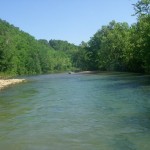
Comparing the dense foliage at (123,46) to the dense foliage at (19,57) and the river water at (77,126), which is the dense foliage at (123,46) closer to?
the dense foliage at (19,57)

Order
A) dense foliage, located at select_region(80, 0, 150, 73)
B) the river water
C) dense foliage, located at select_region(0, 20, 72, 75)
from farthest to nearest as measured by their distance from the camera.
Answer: dense foliage, located at select_region(0, 20, 72, 75)
dense foliage, located at select_region(80, 0, 150, 73)
the river water

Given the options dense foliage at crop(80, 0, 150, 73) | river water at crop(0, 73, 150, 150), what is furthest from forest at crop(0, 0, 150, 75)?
river water at crop(0, 73, 150, 150)

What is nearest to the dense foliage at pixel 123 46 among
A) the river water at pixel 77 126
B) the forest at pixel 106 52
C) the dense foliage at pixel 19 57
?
the forest at pixel 106 52

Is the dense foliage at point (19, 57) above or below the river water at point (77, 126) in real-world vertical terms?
above

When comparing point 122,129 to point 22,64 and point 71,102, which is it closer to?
point 71,102

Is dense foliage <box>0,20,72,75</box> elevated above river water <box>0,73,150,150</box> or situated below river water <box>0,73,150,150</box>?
above

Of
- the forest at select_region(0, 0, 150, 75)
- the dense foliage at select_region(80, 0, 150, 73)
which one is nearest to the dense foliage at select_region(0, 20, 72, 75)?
the forest at select_region(0, 0, 150, 75)

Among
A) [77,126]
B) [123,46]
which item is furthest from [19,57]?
[77,126]

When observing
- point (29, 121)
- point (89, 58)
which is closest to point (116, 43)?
point (89, 58)

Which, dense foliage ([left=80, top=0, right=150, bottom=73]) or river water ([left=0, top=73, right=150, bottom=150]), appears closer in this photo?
river water ([left=0, top=73, right=150, bottom=150])

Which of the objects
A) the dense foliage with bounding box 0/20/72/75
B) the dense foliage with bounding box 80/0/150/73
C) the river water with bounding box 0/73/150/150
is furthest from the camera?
the dense foliage with bounding box 0/20/72/75

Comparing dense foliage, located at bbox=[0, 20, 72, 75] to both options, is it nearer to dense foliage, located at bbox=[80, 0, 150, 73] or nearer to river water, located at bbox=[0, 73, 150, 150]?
dense foliage, located at bbox=[80, 0, 150, 73]

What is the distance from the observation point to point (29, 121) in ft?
73.6

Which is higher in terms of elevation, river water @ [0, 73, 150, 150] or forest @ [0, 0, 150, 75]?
forest @ [0, 0, 150, 75]
